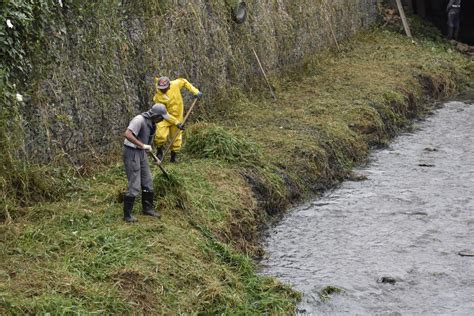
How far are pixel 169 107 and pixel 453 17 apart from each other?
1473 cm

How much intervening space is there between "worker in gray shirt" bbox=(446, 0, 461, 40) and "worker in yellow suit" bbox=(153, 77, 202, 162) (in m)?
14.2

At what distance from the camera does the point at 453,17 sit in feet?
78.8

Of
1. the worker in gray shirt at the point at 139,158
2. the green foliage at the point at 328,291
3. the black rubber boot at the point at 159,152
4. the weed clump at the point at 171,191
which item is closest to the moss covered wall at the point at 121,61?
the black rubber boot at the point at 159,152

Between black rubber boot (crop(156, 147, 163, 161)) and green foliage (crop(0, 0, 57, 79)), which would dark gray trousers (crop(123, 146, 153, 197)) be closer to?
green foliage (crop(0, 0, 57, 79))

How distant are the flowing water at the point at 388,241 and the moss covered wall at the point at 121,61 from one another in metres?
2.96

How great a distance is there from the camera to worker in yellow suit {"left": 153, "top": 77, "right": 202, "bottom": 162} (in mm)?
11516

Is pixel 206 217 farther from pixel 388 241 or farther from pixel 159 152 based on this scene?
pixel 388 241

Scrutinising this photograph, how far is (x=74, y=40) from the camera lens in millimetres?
10992

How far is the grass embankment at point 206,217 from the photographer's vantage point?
7590mm

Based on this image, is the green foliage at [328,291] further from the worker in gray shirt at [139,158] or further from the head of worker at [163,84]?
the head of worker at [163,84]

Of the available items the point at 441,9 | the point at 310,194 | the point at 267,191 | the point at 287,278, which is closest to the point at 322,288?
the point at 287,278

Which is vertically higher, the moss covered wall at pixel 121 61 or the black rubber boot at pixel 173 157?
the moss covered wall at pixel 121 61

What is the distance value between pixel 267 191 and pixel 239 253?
222 centimetres

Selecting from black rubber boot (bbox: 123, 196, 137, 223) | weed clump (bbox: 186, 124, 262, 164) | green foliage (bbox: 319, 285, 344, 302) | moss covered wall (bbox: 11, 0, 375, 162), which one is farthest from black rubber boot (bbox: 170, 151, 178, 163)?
green foliage (bbox: 319, 285, 344, 302)
